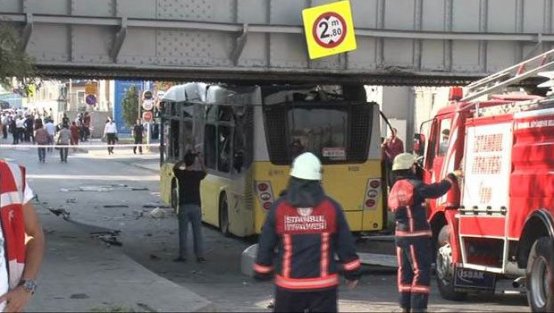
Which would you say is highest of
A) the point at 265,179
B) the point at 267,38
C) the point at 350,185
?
the point at 267,38

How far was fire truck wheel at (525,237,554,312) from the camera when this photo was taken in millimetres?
8734

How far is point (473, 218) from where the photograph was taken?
10703 mm

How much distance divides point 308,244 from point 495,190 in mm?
5073

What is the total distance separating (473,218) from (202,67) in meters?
6.58

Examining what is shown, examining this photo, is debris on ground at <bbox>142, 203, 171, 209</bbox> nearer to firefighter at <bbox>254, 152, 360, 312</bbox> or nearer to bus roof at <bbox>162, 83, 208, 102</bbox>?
bus roof at <bbox>162, 83, 208, 102</bbox>

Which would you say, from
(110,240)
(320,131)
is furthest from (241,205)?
(110,240)

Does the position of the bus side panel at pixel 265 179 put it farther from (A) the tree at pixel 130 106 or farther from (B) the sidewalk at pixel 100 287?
(A) the tree at pixel 130 106

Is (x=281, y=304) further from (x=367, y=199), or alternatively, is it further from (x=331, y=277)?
(x=367, y=199)

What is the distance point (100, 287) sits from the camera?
10.0 meters

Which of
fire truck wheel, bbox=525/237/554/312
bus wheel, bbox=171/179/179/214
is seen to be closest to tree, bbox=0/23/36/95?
fire truck wheel, bbox=525/237/554/312

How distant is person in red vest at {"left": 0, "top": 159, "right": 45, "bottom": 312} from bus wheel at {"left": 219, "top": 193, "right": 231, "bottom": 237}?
13.5 metres

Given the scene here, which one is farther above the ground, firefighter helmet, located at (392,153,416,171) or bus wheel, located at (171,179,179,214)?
firefighter helmet, located at (392,153,416,171)

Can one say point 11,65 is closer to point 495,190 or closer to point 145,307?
point 145,307

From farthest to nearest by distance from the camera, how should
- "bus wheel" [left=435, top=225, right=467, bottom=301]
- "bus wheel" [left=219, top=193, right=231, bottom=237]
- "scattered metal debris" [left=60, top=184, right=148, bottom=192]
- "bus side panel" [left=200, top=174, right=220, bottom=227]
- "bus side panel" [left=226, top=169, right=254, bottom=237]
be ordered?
1. "scattered metal debris" [left=60, top=184, right=148, bottom=192]
2. "bus side panel" [left=200, top=174, right=220, bottom=227]
3. "bus wheel" [left=219, top=193, right=231, bottom=237]
4. "bus side panel" [left=226, top=169, right=254, bottom=237]
5. "bus wheel" [left=435, top=225, right=467, bottom=301]
